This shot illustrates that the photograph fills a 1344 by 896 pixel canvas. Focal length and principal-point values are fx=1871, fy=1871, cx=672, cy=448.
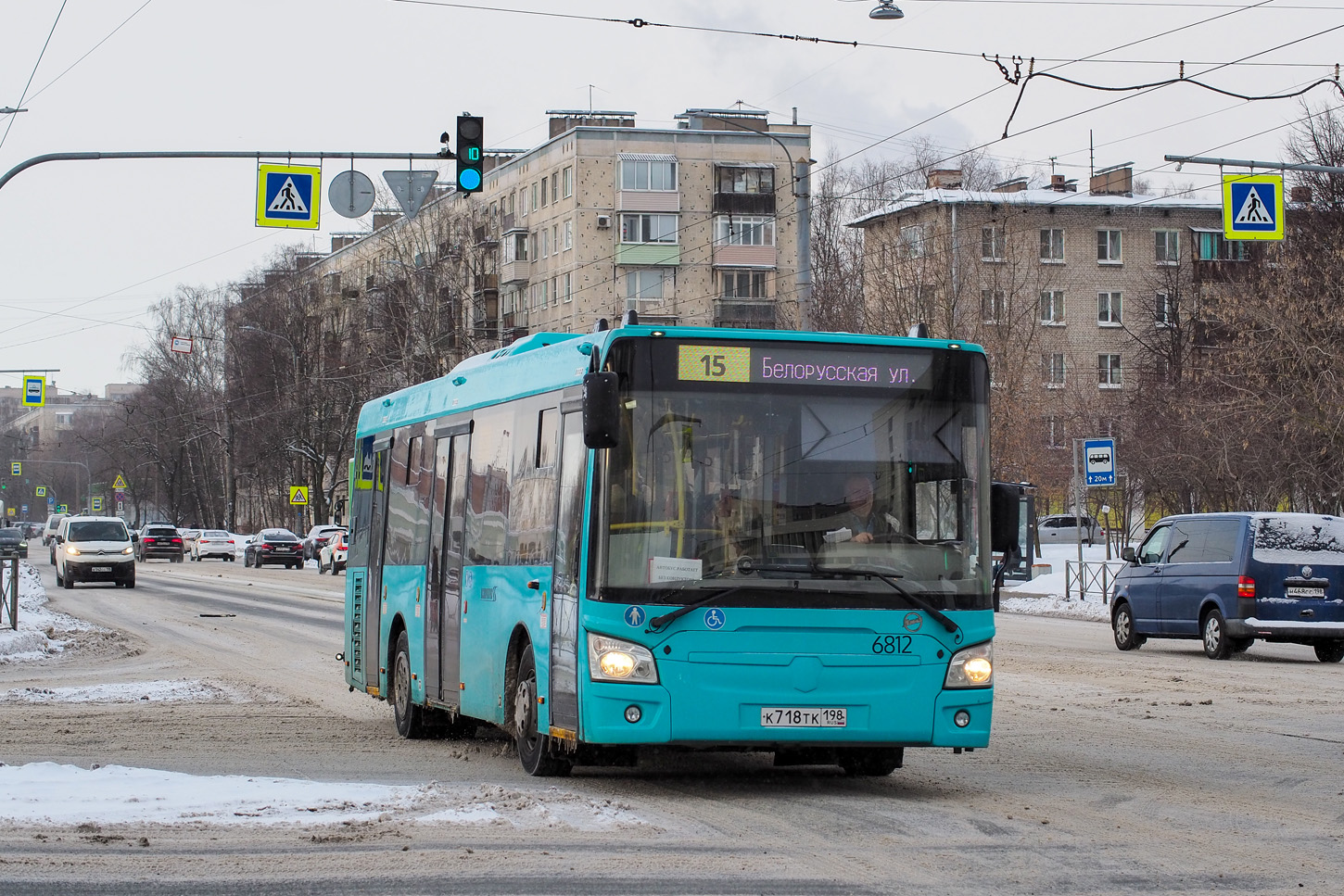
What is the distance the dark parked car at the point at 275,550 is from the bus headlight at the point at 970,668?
62308 millimetres

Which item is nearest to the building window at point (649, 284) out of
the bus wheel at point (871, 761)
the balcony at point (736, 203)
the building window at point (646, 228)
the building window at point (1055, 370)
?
the building window at point (646, 228)

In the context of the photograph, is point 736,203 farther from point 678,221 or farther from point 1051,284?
point 1051,284

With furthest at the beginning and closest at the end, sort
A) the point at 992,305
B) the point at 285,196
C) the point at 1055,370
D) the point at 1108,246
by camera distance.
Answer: the point at 1108,246 < the point at 1055,370 < the point at 992,305 < the point at 285,196

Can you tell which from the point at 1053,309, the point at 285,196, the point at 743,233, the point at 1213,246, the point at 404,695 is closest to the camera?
the point at 404,695

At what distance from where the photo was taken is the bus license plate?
33.2 feet

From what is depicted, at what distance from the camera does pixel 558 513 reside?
10.7 meters

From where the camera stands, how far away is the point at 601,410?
388 inches

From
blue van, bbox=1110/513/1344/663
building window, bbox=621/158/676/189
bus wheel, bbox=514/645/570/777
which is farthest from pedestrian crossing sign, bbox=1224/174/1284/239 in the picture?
building window, bbox=621/158/676/189

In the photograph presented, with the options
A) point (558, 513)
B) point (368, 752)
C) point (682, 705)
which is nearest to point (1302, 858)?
point (682, 705)

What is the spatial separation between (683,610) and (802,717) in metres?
0.89

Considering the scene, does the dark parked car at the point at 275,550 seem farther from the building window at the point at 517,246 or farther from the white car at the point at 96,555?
the building window at the point at 517,246

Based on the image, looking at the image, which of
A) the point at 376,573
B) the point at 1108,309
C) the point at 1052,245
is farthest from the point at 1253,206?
the point at 1108,309

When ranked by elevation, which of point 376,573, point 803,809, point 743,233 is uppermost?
point 743,233

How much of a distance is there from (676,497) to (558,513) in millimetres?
884
